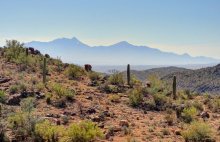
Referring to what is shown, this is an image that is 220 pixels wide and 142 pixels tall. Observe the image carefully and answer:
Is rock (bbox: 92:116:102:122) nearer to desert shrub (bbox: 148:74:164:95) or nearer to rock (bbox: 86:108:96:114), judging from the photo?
rock (bbox: 86:108:96:114)

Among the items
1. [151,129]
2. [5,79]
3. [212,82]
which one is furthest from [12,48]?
[212,82]

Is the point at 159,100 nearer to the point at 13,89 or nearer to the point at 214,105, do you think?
the point at 214,105

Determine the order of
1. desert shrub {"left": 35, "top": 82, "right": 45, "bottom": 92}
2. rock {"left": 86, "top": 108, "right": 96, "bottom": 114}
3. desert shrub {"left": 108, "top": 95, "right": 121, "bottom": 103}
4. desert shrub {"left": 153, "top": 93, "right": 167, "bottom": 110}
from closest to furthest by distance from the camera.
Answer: rock {"left": 86, "top": 108, "right": 96, "bottom": 114}
desert shrub {"left": 35, "top": 82, "right": 45, "bottom": 92}
desert shrub {"left": 108, "top": 95, "right": 121, "bottom": 103}
desert shrub {"left": 153, "top": 93, "right": 167, "bottom": 110}

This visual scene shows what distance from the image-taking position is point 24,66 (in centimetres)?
3259

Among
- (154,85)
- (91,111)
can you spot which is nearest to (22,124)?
(91,111)

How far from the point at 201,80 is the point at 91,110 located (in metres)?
45.8

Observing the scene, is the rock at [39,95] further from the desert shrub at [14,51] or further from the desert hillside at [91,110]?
the desert shrub at [14,51]

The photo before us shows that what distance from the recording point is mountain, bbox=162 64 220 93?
2293 inches

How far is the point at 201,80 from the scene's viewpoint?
63844mm

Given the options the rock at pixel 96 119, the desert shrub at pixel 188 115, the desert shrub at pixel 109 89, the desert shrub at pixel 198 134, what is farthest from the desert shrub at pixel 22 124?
the desert shrub at pixel 109 89

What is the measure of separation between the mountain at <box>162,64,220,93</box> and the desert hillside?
1110 inches

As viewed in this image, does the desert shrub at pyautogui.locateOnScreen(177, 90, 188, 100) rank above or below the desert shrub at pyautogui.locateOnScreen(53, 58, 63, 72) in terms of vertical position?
below

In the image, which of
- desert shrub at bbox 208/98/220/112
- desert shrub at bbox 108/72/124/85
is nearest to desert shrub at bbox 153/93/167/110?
desert shrub at bbox 208/98/220/112

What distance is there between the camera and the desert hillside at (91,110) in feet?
50.6
